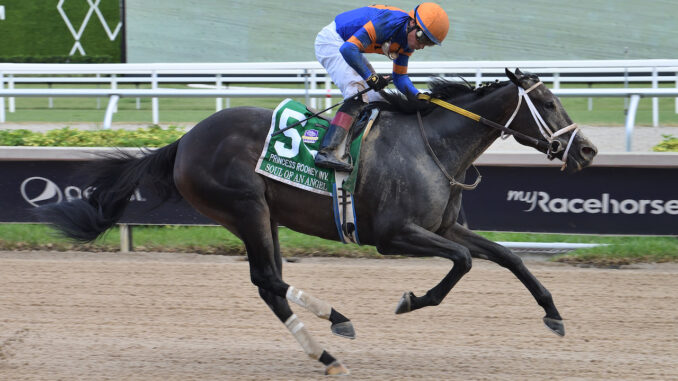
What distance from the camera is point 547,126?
4512mm

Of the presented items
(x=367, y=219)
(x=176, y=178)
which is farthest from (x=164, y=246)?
(x=367, y=219)

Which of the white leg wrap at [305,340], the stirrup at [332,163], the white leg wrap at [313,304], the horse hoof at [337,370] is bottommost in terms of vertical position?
the horse hoof at [337,370]

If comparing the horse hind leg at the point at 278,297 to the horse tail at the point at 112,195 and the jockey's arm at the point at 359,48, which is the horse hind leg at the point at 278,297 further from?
the jockey's arm at the point at 359,48

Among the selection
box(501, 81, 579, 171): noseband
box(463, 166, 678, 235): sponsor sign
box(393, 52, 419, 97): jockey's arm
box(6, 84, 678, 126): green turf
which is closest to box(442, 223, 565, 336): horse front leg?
box(501, 81, 579, 171): noseband

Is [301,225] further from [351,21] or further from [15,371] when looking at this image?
[15,371]

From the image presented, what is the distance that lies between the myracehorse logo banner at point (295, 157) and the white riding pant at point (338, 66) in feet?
0.91

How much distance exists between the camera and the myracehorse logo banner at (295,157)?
15.3ft

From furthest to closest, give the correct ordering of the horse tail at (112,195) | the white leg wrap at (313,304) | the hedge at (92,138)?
1. the hedge at (92,138)
2. the horse tail at (112,195)
3. the white leg wrap at (313,304)

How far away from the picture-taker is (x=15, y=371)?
4512 millimetres

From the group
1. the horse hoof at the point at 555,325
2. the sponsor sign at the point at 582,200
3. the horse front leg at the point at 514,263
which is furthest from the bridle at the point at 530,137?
the sponsor sign at the point at 582,200

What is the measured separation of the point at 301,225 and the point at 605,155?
3.09 m

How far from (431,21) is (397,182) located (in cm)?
81

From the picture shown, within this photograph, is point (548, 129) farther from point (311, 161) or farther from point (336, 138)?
point (311, 161)

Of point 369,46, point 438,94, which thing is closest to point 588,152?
point 438,94
